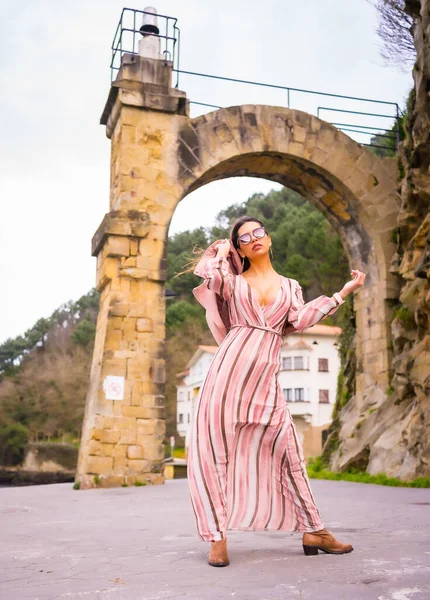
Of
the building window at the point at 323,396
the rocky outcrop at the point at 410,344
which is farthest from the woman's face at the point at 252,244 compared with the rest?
the building window at the point at 323,396

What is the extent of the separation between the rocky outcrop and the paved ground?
392cm

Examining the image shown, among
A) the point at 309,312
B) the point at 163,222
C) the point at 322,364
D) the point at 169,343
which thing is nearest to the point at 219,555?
the point at 309,312

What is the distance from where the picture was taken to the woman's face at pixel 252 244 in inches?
Answer: 169

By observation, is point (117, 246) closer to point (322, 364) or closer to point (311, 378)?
point (311, 378)

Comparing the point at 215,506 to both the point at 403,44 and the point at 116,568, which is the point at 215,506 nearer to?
the point at 116,568

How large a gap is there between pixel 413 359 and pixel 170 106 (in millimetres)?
6314

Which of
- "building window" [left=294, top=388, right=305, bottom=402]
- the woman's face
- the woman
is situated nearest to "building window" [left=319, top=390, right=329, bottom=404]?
"building window" [left=294, top=388, right=305, bottom=402]

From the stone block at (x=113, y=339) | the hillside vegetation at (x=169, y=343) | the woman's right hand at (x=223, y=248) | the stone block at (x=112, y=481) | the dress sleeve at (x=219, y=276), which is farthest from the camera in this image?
the hillside vegetation at (x=169, y=343)

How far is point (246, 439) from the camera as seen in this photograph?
3.94m

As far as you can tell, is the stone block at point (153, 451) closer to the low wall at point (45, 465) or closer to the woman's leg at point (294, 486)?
the woman's leg at point (294, 486)

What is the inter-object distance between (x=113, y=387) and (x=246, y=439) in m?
7.96

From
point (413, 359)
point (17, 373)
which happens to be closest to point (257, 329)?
point (413, 359)

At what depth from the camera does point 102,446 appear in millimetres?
11422

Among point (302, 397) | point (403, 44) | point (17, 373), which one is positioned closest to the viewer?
point (403, 44)
